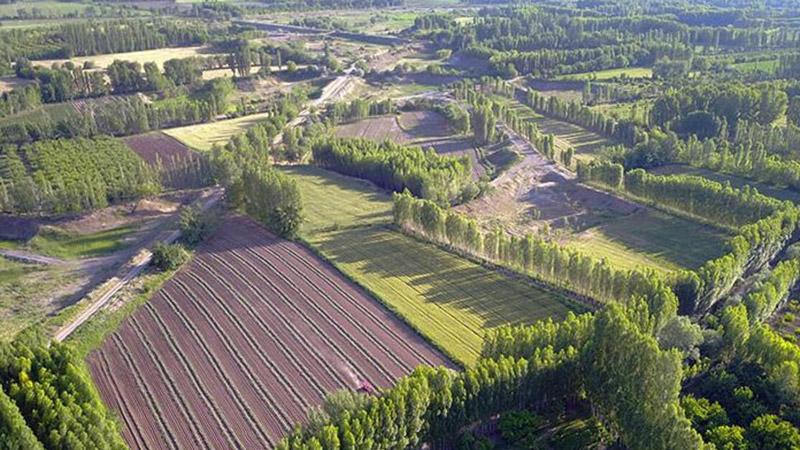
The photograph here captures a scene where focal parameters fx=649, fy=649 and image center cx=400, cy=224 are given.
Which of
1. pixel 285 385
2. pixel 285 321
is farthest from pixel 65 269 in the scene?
pixel 285 385

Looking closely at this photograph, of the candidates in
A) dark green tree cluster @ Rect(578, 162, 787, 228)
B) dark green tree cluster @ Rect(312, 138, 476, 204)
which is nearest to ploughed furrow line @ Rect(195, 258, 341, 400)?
dark green tree cluster @ Rect(312, 138, 476, 204)

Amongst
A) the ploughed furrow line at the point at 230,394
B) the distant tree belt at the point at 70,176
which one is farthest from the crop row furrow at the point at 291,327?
the distant tree belt at the point at 70,176

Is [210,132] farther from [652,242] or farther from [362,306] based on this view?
[652,242]

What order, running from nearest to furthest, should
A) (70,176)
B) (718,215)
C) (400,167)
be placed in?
(718,215) < (400,167) < (70,176)

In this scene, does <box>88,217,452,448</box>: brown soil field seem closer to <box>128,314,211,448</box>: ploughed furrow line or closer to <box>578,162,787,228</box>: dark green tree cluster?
<box>128,314,211,448</box>: ploughed furrow line

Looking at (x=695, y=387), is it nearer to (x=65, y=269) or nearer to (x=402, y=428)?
(x=402, y=428)

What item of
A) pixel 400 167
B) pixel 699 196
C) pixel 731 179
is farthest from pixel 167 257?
pixel 731 179

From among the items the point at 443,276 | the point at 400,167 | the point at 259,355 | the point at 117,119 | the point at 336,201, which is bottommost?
the point at 259,355

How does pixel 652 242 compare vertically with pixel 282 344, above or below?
above

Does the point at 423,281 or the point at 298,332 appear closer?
the point at 298,332
